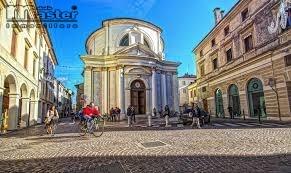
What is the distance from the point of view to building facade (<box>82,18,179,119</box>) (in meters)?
28.2

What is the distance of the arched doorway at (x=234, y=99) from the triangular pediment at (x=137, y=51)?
11388 mm

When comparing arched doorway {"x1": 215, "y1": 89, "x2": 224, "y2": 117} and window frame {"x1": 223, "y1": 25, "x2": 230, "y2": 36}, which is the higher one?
window frame {"x1": 223, "y1": 25, "x2": 230, "y2": 36}

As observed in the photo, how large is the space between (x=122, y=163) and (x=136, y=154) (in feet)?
3.35

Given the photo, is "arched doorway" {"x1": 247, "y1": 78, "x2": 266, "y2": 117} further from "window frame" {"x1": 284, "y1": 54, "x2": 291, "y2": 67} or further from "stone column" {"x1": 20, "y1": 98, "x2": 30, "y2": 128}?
"stone column" {"x1": 20, "y1": 98, "x2": 30, "y2": 128}

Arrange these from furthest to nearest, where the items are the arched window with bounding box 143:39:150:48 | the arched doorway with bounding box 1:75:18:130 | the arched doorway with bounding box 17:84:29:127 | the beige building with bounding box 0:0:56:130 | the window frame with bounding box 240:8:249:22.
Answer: the arched window with bounding box 143:39:150:48 → the window frame with bounding box 240:8:249:22 → the arched doorway with bounding box 17:84:29:127 → the arched doorway with bounding box 1:75:18:130 → the beige building with bounding box 0:0:56:130

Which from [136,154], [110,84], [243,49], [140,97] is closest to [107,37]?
[110,84]

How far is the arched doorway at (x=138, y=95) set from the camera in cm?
2878

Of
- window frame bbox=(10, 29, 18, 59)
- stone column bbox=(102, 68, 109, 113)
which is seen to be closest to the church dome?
stone column bbox=(102, 68, 109, 113)

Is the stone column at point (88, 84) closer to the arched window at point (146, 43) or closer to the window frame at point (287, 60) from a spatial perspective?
the arched window at point (146, 43)

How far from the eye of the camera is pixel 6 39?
13.0 m

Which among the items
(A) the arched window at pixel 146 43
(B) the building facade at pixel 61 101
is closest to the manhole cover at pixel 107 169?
(A) the arched window at pixel 146 43

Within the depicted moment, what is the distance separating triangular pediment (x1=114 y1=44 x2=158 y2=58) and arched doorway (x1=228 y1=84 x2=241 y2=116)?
1139 centimetres

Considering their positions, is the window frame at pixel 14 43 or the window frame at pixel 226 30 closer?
the window frame at pixel 14 43

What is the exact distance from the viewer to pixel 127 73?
28344mm
